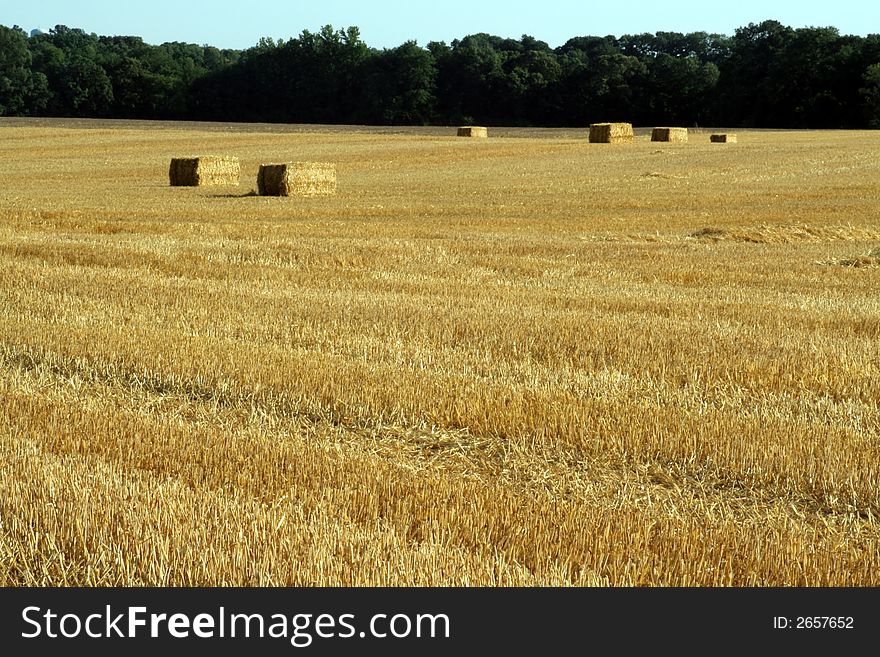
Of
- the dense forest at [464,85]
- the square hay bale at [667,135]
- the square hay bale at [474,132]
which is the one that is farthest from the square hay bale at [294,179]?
the dense forest at [464,85]

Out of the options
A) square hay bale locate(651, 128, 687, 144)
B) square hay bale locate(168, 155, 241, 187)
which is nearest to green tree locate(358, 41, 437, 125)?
square hay bale locate(651, 128, 687, 144)

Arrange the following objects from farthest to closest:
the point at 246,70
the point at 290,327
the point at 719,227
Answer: the point at 246,70 → the point at 719,227 → the point at 290,327

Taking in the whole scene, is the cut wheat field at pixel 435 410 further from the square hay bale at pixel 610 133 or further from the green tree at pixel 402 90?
the green tree at pixel 402 90

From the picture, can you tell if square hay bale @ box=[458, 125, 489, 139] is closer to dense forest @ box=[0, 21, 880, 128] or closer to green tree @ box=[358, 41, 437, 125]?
dense forest @ box=[0, 21, 880, 128]

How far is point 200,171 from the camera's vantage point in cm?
3244

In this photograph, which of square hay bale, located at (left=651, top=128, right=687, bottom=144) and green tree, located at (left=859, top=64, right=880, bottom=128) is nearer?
square hay bale, located at (left=651, top=128, right=687, bottom=144)

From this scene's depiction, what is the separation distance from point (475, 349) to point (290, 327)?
1.80 meters

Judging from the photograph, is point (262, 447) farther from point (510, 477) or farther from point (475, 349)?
point (475, 349)

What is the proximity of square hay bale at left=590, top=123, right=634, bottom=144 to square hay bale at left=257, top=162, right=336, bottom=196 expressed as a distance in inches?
1097

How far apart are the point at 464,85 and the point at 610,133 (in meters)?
51.3

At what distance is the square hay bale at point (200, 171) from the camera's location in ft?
106

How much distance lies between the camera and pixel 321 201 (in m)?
27.5

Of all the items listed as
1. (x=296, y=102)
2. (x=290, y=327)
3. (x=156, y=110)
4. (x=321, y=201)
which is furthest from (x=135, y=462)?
(x=296, y=102)

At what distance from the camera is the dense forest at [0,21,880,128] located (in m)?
90.5
